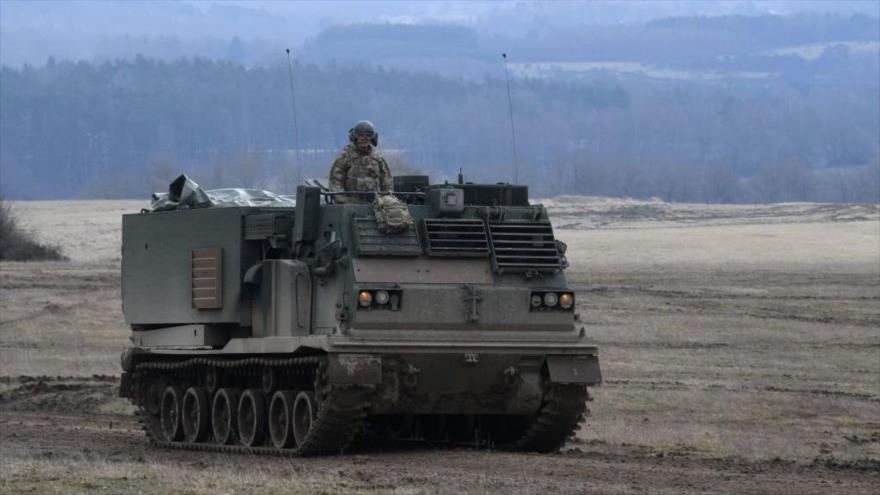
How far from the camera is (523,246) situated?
818 inches

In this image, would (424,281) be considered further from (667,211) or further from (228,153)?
(228,153)

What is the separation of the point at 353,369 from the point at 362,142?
314cm

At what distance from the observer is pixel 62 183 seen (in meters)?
151

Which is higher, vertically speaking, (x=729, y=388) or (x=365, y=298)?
(x=365, y=298)

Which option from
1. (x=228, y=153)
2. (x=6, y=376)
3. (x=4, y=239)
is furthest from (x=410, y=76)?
(x=6, y=376)

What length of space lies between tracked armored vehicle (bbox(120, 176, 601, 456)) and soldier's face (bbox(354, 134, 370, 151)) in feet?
1.71

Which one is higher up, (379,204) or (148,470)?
(379,204)

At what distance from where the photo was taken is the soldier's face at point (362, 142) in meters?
21.8

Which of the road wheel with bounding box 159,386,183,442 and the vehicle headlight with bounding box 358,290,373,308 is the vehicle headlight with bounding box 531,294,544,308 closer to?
the vehicle headlight with bounding box 358,290,373,308

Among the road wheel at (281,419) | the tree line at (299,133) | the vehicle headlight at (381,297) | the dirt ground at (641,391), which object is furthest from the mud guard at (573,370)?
the tree line at (299,133)

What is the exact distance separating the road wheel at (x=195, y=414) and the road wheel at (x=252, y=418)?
1043 mm

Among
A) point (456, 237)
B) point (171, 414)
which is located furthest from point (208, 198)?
point (456, 237)

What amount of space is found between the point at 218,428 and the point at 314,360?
3091mm

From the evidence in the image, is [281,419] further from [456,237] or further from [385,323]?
[456,237]
